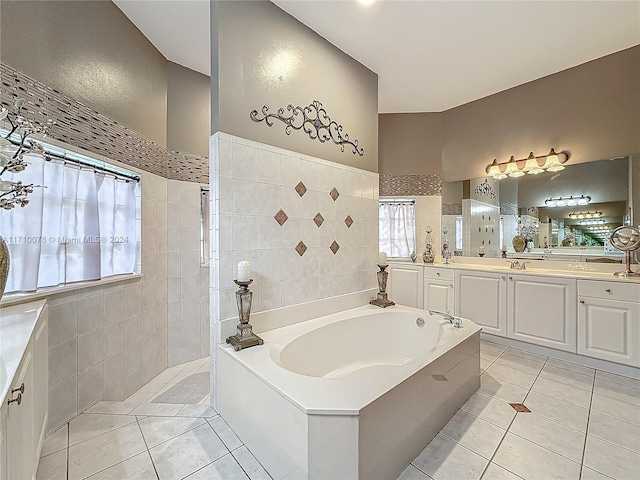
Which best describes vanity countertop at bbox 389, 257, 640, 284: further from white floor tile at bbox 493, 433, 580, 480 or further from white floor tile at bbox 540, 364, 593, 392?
white floor tile at bbox 493, 433, 580, 480

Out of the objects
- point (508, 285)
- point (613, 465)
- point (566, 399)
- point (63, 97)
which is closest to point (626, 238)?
point (508, 285)

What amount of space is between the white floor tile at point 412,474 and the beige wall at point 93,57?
3.00 meters

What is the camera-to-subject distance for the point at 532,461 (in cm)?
148

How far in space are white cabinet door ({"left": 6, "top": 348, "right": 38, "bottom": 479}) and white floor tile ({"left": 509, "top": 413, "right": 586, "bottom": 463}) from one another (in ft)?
7.86

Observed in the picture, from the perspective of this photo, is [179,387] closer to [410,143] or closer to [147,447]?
[147,447]

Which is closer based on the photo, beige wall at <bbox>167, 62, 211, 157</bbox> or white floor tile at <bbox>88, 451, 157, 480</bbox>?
white floor tile at <bbox>88, 451, 157, 480</bbox>

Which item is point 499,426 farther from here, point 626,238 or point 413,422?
point 626,238

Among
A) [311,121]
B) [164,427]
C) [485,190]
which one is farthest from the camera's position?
[485,190]

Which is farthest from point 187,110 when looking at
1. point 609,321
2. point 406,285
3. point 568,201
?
point 609,321

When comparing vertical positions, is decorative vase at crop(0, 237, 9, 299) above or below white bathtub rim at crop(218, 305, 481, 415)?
above

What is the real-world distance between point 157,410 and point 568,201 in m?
4.34

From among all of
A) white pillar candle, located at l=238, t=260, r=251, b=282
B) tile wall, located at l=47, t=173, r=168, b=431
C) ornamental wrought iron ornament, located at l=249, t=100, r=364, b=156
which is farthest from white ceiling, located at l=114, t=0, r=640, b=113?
white pillar candle, located at l=238, t=260, r=251, b=282

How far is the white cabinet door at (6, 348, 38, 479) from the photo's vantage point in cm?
87

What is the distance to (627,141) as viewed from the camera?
Result: 2.66m
